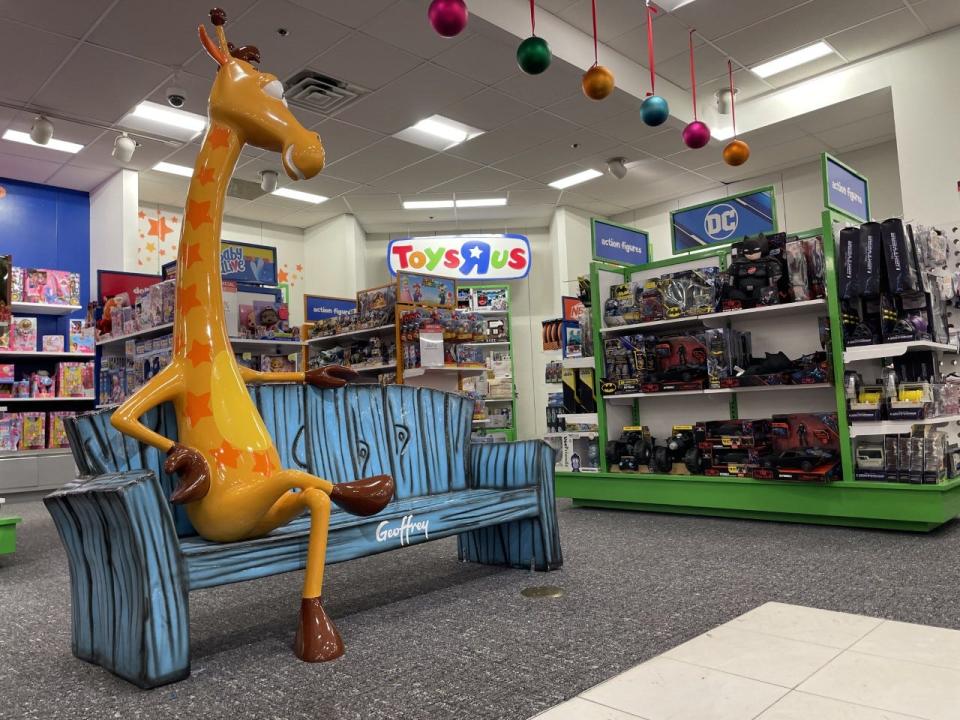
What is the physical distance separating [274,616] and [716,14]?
210 inches

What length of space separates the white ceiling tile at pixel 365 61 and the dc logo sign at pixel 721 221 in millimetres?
2595

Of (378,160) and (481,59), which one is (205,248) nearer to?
(481,59)

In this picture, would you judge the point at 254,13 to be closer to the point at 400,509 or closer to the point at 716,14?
the point at 716,14

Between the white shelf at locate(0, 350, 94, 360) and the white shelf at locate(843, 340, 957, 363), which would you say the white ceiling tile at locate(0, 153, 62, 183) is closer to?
the white shelf at locate(0, 350, 94, 360)

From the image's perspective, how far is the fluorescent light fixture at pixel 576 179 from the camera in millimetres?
8562

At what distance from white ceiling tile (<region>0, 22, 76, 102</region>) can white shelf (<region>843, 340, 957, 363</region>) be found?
555cm

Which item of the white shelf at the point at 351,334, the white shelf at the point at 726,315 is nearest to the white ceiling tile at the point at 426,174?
the white shelf at the point at 351,334

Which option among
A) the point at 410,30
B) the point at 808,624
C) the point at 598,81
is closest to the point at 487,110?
the point at 410,30

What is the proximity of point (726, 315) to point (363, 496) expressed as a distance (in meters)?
3.01

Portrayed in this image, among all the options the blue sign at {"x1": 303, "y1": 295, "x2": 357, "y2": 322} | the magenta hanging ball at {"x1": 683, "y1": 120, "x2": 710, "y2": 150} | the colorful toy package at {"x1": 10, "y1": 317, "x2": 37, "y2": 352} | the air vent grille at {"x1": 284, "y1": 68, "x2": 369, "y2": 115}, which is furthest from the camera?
the blue sign at {"x1": 303, "y1": 295, "x2": 357, "y2": 322}

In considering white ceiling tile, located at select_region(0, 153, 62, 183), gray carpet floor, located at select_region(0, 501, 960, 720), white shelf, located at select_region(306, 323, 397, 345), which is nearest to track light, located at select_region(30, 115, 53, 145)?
white ceiling tile, located at select_region(0, 153, 62, 183)

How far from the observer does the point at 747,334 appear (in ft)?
14.9

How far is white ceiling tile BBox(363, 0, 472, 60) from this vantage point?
5.03 m

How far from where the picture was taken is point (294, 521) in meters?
2.38
